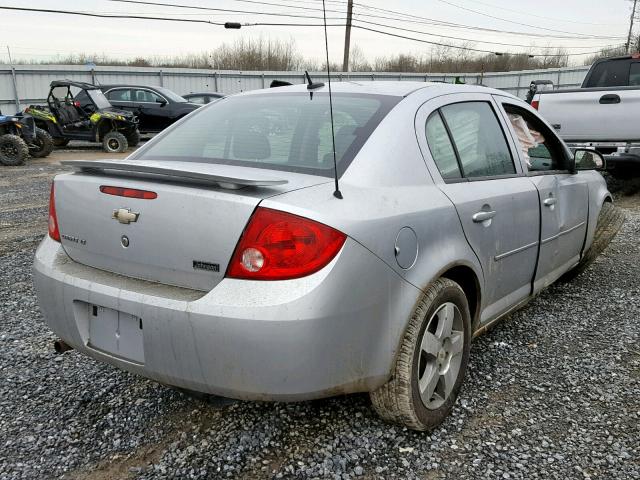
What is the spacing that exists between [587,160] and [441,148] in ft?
5.97

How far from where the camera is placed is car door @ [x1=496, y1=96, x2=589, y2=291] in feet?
11.0

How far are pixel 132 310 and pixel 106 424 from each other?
32.2 inches

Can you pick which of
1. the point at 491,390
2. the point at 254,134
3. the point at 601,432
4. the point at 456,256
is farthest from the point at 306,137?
the point at 601,432

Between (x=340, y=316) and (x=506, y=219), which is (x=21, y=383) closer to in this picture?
(x=340, y=316)

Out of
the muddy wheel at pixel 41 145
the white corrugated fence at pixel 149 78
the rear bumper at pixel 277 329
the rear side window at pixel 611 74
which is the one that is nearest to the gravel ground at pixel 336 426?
the rear bumper at pixel 277 329

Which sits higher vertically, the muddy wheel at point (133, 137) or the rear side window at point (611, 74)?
the rear side window at point (611, 74)

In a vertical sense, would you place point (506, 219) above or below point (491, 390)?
above

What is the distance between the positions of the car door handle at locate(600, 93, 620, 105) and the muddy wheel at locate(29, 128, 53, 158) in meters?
12.1

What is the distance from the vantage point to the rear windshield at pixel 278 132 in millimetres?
2420

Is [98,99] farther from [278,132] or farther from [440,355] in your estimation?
[440,355]

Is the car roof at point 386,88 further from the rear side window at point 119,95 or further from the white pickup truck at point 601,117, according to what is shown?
the rear side window at point 119,95

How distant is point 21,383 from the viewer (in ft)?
9.72

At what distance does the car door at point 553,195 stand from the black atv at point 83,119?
12958 mm

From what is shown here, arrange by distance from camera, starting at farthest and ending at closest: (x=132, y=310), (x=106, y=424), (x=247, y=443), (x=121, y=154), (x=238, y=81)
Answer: (x=238, y=81), (x=121, y=154), (x=106, y=424), (x=247, y=443), (x=132, y=310)
